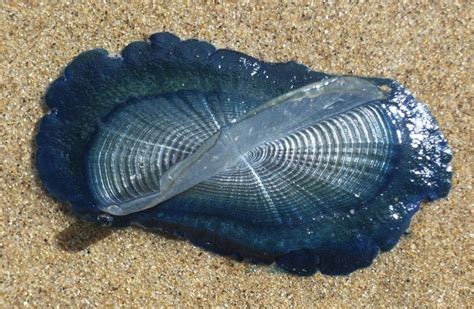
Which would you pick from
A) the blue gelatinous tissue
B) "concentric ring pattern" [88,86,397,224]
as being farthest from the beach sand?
"concentric ring pattern" [88,86,397,224]

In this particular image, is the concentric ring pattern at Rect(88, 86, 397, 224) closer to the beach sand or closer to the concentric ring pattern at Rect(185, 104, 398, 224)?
the concentric ring pattern at Rect(185, 104, 398, 224)

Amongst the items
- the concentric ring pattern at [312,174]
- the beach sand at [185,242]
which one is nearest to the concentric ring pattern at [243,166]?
the concentric ring pattern at [312,174]

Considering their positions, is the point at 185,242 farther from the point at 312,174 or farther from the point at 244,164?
the point at 312,174

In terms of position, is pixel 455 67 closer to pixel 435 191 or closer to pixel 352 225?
pixel 435 191

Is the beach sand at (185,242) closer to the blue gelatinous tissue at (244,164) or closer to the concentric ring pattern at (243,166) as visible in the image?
the blue gelatinous tissue at (244,164)

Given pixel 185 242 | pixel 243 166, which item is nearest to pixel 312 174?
pixel 243 166
